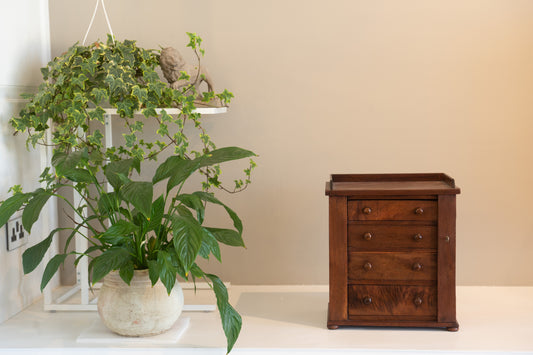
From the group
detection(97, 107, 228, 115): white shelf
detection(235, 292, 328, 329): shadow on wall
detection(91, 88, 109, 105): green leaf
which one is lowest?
detection(235, 292, 328, 329): shadow on wall

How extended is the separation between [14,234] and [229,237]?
84 centimetres

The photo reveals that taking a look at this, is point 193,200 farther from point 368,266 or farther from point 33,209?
point 368,266

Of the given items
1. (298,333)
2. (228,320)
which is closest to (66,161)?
(228,320)

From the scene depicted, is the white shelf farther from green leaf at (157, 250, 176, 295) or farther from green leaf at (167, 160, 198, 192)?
green leaf at (157, 250, 176, 295)

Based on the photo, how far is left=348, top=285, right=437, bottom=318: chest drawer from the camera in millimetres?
2068

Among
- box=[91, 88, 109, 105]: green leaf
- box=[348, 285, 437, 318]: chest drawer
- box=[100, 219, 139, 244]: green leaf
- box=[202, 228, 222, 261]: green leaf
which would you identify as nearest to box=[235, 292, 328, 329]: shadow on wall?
box=[348, 285, 437, 318]: chest drawer

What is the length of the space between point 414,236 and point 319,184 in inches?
24.1

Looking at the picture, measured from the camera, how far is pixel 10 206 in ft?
6.46

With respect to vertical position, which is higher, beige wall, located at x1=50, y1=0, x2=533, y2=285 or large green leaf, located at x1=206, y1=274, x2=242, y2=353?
beige wall, located at x1=50, y1=0, x2=533, y2=285

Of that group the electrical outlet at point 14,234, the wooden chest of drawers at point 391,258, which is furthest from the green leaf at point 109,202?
the wooden chest of drawers at point 391,258

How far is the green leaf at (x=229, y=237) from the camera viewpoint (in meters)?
2.04

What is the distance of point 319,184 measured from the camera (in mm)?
2588

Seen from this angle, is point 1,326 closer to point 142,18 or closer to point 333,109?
point 142,18

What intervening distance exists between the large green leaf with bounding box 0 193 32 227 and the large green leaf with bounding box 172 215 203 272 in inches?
20.8
